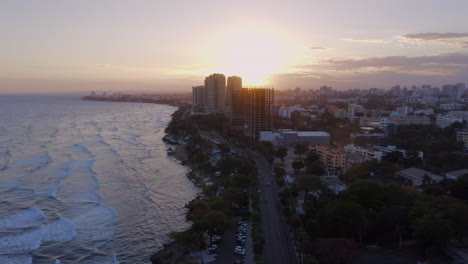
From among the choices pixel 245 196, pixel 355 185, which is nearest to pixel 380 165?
pixel 355 185

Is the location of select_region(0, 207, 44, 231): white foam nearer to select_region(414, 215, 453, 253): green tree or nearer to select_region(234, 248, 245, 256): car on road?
select_region(234, 248, 245, 256): car on road

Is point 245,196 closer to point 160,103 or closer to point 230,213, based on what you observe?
point 230,213

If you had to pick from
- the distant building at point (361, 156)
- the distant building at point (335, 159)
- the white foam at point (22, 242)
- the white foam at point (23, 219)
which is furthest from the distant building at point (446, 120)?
the white foam at point (22, 242)

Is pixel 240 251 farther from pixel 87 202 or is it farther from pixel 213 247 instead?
pixel 87 202

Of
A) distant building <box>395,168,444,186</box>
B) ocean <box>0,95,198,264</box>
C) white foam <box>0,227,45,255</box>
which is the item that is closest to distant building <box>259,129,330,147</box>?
ocean <box>0,95,198,264</box>

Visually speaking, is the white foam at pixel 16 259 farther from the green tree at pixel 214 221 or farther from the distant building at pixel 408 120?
the distant building at pixel 408 120

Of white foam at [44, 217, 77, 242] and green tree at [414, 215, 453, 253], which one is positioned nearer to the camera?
green tree at [414, 215, 453, 253]
